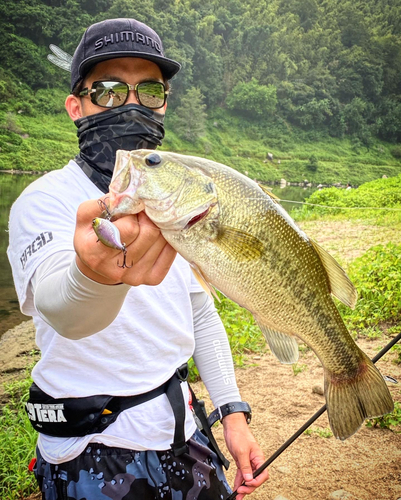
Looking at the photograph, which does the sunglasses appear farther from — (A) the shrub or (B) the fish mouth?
(A) the shrub

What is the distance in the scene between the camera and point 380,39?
45031 mm

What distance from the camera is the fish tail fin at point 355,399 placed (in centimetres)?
154

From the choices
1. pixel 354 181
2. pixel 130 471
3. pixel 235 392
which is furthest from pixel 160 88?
pixel 354 181

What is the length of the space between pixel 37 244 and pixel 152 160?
0.47 metres

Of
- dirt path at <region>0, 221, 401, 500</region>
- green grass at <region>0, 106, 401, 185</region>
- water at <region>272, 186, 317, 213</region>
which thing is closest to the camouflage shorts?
dirt path at <region>0, 221, 401, 500</region>

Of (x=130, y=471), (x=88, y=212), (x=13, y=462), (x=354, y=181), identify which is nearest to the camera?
(x=88, y=212)

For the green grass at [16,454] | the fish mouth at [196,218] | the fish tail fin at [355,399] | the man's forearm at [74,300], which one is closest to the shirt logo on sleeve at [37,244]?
the man's forearm at [74,300]

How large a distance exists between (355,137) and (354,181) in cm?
947

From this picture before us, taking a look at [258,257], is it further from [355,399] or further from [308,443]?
[308,443]

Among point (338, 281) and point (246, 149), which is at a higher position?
point (338, 281)

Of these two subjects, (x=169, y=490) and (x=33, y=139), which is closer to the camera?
(x=169, y=490)

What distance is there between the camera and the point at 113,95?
6.40ft

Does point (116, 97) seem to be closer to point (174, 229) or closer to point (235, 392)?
point (174, 229)

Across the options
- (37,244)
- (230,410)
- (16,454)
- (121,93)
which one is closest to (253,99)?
(16,454)
